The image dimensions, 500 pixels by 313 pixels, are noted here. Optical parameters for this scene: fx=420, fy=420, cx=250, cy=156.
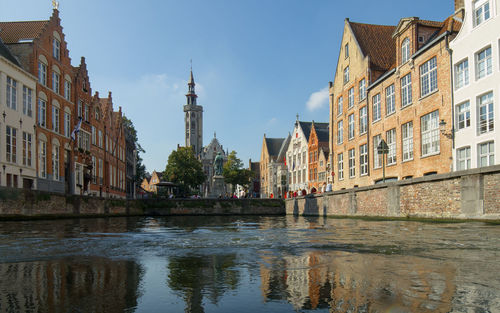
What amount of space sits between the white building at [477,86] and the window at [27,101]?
1032 inches

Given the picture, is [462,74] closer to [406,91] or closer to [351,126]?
[406,91]

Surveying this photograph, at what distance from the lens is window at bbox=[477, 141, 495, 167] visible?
1895cm

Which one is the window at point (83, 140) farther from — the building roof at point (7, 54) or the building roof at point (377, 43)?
the building roof at point (377, 43)

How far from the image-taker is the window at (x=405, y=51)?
26.3 m

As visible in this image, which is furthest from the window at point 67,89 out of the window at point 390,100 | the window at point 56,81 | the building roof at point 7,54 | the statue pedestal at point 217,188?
the window at point 390,100

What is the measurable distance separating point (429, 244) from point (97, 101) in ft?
140

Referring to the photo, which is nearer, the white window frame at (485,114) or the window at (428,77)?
the white window frame at (485,114)

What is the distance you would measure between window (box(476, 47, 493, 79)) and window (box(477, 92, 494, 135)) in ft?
3.38

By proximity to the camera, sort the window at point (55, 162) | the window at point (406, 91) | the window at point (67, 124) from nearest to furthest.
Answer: the window at point (406, 91), the window at point (55, 162), the window at point (67, 124)

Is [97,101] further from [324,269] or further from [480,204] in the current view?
[324,269]

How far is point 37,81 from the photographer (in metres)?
29.7

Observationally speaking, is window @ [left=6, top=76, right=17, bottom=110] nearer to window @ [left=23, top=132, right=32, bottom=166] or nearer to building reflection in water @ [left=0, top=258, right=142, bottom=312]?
window @ [left=23, top=132, right=32, bottom=166]

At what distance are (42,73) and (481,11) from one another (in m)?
28.6

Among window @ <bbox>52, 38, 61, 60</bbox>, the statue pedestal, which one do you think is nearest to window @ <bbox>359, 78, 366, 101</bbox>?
the statue pedestal
